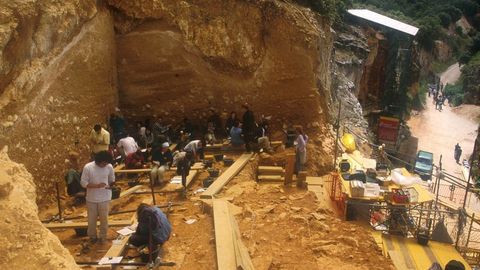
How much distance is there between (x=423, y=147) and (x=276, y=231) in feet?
101

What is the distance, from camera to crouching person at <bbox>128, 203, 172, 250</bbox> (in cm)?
704

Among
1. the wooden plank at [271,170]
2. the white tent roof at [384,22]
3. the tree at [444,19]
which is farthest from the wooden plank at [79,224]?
the tree at [444,19]

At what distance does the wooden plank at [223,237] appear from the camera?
23.2 ft

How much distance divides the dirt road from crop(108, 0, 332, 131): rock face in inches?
857

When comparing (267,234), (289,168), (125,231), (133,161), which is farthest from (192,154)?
(125,231)

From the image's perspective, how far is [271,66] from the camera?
14.6 metres

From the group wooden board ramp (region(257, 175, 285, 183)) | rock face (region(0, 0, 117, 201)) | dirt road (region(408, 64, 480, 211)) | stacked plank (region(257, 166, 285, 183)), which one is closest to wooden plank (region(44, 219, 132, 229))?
rock face (region(0, 0, 117, 201))

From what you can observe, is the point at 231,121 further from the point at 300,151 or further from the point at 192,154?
the point at 192,154

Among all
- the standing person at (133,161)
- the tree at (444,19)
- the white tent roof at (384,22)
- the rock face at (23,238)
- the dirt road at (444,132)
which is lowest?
the dirt road at (444,132)

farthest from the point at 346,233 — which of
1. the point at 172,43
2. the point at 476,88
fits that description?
the point at 476,88

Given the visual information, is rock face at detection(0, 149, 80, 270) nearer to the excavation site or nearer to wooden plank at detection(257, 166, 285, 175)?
the excavation site

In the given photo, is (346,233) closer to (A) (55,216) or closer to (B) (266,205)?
(B) (266,205)

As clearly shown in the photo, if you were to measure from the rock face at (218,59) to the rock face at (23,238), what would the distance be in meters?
8.31

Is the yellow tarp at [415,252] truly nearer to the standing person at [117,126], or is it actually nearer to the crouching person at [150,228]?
the crouching person at [150,228]
